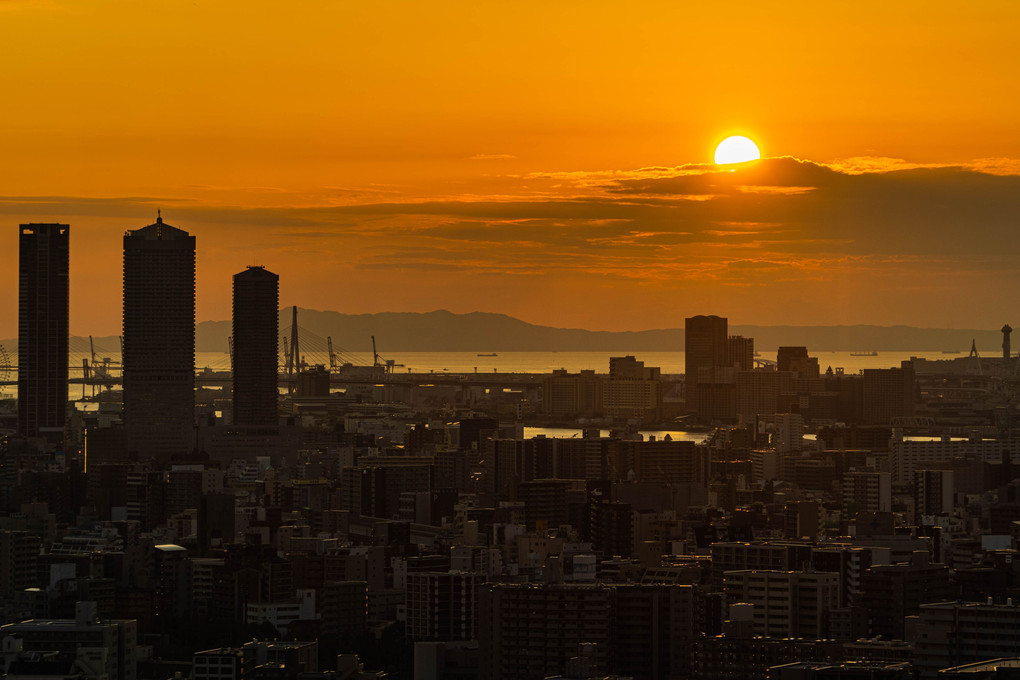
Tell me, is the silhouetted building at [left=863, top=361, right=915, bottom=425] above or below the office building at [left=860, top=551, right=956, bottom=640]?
above

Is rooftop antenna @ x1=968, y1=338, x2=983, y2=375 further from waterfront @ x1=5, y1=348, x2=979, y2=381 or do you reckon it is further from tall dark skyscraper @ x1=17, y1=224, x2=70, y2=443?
tall dark skyscraper @ x1=17, y1=224, x2=70, y2=443

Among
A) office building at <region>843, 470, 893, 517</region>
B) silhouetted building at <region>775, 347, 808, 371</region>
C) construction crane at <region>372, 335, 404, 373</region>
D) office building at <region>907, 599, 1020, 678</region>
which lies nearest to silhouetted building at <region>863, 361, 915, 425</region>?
silhouetted building at <region>775, 347, 808, 371</region>

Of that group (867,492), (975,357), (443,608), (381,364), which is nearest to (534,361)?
(381,364)

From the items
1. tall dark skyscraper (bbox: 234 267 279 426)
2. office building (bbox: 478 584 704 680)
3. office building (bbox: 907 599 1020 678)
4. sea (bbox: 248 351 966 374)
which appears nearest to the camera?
office building (bbox: 907 599 1020 678)

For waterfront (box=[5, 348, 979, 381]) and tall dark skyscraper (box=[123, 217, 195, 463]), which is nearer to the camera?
tall dark skyscraper (box=[123, 217, 195, 463])

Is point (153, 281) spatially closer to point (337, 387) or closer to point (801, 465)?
point (801, 465)

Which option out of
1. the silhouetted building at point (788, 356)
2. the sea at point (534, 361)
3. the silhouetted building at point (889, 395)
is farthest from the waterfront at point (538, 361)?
the silhouetted building at point (889, 395)

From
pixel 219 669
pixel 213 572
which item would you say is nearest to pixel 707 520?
pixel 213 572
